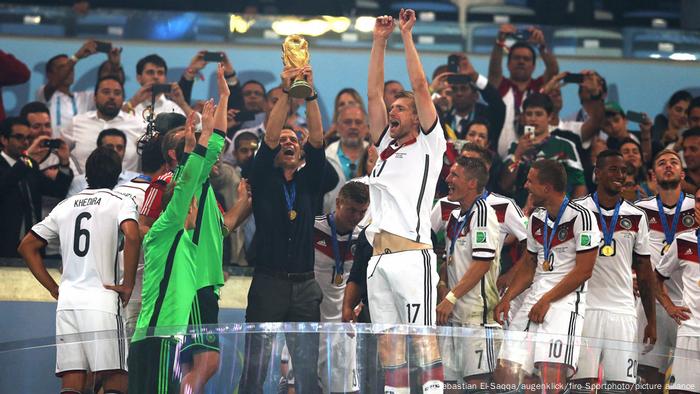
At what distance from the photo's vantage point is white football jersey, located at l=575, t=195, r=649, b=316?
8906mm

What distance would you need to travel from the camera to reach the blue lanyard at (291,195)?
336 inches

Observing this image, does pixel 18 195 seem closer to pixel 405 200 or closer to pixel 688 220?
pixel 405 200

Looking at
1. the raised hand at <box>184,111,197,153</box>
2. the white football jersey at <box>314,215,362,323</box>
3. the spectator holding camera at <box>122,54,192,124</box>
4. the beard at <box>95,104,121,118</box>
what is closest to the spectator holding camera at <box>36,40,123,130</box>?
the spectator holding camera at <box>122,54,192,124</box>

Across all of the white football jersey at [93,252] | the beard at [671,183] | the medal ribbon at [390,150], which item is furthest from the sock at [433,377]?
the beard at [671,183]

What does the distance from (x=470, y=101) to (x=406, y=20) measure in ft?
12.5

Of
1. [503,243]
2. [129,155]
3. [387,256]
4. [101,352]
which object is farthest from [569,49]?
[101,352]

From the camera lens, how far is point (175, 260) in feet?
24.4

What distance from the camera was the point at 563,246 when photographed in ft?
28.4

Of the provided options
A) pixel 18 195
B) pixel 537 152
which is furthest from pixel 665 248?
pixel 18 195

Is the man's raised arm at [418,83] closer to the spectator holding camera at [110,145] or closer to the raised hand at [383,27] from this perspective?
the raised hand at [383,27]

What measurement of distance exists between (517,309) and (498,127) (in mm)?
2513

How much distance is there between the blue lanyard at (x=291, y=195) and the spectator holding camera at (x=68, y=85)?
3.85 meters

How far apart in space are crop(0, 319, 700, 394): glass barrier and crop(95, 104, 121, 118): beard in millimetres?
4070

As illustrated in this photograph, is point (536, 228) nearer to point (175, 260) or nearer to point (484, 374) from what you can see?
point (484, 374)
